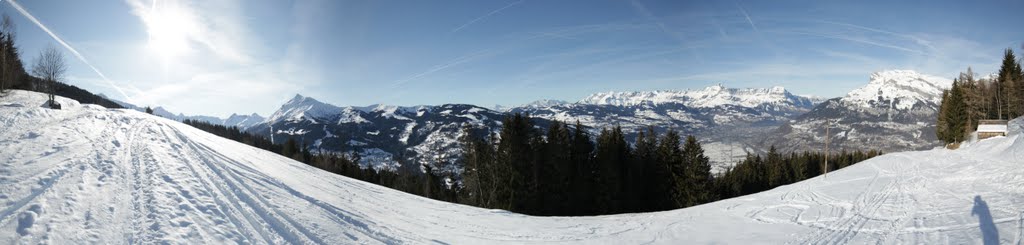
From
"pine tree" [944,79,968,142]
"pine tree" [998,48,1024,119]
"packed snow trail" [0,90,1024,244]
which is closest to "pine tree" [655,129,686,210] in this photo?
"packed snow trail" [0,90,1024,244]

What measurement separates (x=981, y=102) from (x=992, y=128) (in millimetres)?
21521

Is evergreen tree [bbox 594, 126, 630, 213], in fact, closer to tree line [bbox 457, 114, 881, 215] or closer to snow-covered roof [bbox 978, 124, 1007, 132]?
tree line [bbox 457, 114, 881, 215]

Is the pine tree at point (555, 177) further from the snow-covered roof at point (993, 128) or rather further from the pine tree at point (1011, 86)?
the pine tree at point (1011, 86)

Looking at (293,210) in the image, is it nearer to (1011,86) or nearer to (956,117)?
(956,117)

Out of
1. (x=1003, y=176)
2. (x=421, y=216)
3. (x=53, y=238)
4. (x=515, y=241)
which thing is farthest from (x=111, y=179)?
(x=1003, y=176)

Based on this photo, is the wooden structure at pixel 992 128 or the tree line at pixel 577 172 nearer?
the tree line at pixel 577 172

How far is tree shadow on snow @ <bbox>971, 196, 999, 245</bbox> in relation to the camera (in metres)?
10.1

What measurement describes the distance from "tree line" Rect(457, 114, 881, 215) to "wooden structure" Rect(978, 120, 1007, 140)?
37.0m

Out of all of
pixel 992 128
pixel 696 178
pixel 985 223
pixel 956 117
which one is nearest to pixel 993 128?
pixel 992 128

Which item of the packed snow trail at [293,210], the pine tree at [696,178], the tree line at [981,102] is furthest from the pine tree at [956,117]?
the pine tree at [696,178]

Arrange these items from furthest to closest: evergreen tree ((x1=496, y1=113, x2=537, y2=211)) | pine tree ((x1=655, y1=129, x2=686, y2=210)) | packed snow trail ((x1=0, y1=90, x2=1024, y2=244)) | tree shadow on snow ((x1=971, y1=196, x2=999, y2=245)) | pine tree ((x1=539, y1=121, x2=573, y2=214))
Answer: pine tree ((x1=655, y1=129, x2=686, y2=210)) → pine tree ((x1=539, y1=121, x2=573, y2=214)) → evergreen tree ((x1=496, y1=113, x2=537, y2=211)) → tree shadow on snow ((x1=971, y1=196, x2=999, y2=245)) → packed snow trail ((x1=0, y1=90, x2=1024, y2=244))

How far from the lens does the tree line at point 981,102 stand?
174 ft

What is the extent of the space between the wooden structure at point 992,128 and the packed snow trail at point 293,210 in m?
34.1

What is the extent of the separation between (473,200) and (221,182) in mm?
21131
